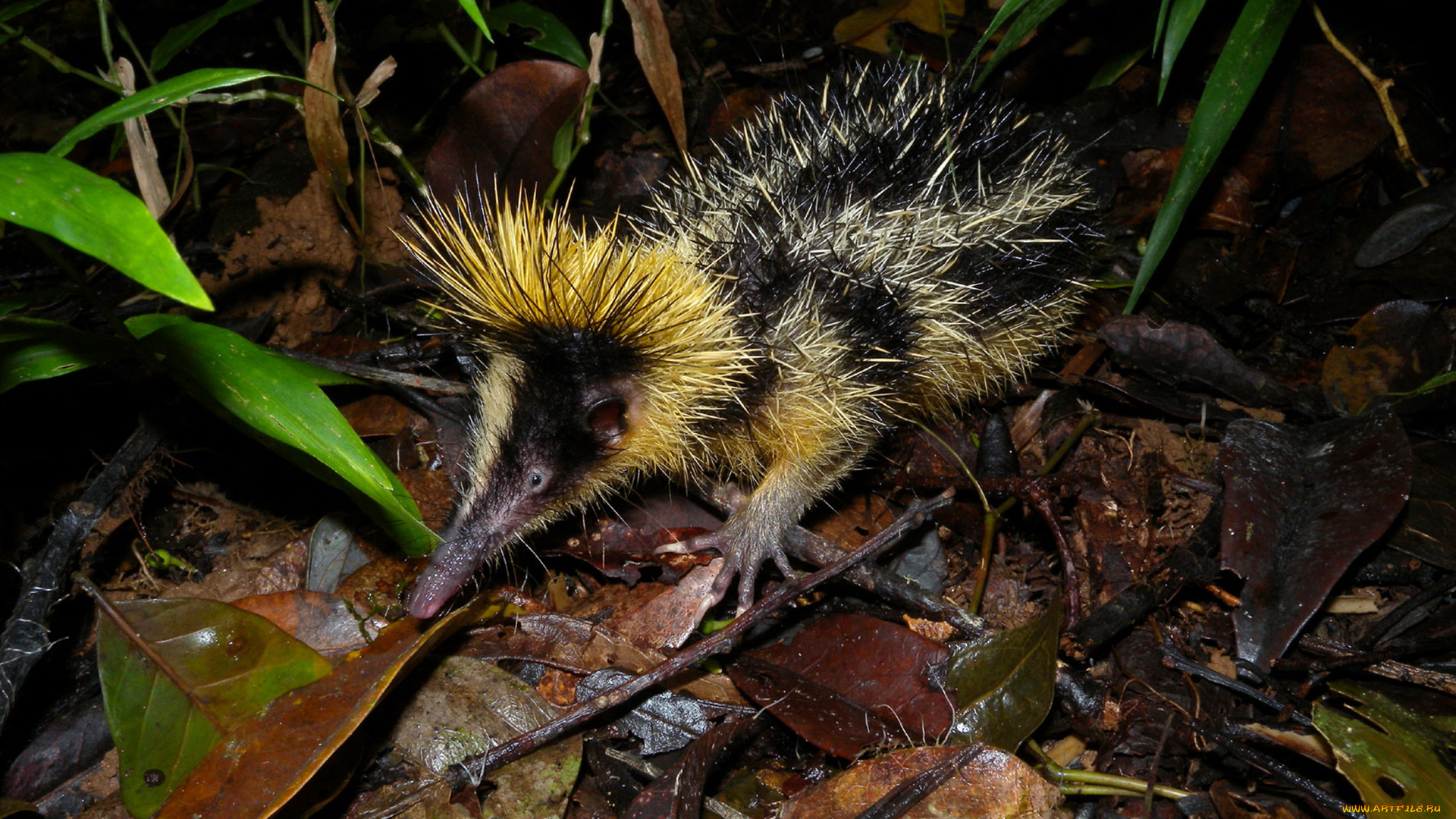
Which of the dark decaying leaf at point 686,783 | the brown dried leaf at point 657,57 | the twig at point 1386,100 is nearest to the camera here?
the dark decaying leaf at point 686,783

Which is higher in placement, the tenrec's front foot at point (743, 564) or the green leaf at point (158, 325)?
the green leaf at point (158, 325)

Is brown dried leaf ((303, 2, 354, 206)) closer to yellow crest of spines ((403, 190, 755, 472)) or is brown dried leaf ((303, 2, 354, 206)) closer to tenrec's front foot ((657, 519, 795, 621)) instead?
yellow crest of spines ((403, 190, 755, 472))

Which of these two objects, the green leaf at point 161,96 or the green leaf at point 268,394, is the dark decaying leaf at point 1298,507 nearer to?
the green leaf at point 268,394

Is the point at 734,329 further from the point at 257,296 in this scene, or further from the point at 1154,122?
the point at 1154,122

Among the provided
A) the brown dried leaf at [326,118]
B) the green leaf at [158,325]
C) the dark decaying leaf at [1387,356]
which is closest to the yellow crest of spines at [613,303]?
the green leaf at [158,325]

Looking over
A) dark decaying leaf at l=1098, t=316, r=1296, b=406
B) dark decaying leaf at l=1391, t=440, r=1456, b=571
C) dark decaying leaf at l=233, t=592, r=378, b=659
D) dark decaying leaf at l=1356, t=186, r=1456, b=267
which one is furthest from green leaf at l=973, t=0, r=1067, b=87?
dark decaying leaf at l=233, t=592, r=378, b=659
